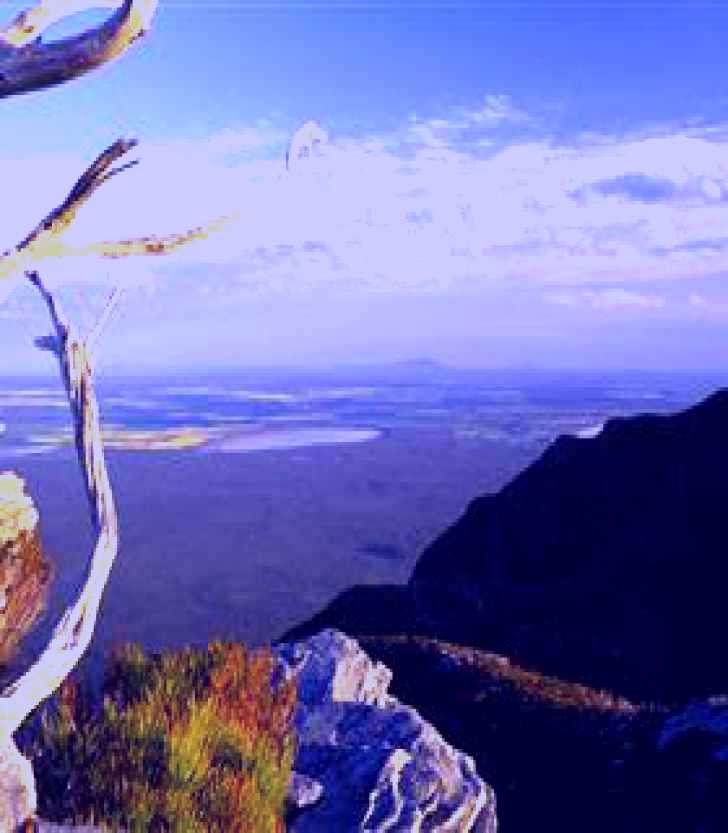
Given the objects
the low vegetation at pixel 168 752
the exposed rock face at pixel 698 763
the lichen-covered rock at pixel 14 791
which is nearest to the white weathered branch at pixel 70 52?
the lichen-covered rock at pixel 14 791

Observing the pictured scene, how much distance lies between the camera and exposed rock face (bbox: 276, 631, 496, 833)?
11.8 m

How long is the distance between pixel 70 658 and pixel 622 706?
A: 41.2 ft

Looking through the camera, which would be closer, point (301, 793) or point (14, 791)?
point (14, 791)

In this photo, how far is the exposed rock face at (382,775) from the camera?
11836 millimetres

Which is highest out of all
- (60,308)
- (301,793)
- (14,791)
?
(60,308)

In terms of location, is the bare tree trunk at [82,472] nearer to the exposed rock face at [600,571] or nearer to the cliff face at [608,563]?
the exposed rock face at [600,571]

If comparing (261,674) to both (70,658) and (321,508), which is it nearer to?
(70,658)

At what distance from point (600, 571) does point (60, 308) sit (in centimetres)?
2600

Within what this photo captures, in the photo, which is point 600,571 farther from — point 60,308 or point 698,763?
point 60,308

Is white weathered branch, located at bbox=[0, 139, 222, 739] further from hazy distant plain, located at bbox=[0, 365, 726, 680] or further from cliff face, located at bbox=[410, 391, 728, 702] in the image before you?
cliff face, located at bbox=[410, 391, 728, 702]

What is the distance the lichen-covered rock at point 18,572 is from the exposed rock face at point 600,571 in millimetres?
15396

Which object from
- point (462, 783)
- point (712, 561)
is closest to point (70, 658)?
point (462, 783)

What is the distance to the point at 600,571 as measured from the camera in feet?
111

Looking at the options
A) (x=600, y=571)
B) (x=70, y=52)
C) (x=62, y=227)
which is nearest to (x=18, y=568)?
(x=62, y=227)
